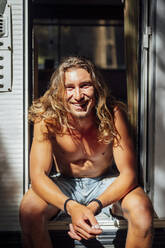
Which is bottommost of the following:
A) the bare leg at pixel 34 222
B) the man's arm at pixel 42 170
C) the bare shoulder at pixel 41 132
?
the bare leg at pixel 34 222

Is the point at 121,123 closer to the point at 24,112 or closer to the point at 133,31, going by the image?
the point at 24,112

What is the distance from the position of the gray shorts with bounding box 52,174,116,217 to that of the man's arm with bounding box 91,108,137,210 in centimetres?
30

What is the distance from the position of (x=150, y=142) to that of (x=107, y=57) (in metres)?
10.0

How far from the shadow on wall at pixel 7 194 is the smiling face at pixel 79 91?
0.68m

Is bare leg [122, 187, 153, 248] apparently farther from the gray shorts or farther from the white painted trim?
the white painted trim

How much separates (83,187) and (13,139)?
0.64m

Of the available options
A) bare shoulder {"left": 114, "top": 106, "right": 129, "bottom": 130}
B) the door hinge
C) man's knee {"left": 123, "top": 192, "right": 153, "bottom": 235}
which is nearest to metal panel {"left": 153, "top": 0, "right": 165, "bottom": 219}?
the door hinge

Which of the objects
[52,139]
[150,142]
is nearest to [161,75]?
[150,142]

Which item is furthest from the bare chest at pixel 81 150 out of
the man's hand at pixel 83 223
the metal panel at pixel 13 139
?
the man's hand at pixel 83 223

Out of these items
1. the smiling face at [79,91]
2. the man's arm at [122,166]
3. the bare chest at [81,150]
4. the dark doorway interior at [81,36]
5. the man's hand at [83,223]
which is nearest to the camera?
the man's hand at [83,223]

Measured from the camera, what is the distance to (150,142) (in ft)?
9.16

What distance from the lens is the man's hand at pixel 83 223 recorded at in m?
1.89

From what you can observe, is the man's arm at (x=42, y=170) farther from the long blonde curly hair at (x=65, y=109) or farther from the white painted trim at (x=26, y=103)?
the white painted trim at (x=26, y=103)

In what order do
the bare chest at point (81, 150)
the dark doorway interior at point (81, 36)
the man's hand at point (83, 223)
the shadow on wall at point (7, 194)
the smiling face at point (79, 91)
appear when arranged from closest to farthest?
the man's hand at point (83, 223) → the smiling face at point (79, 91) → the bare chest at point (81, 150) → the shadow on wall at point (7, 194) → the dark doorway interior at point (81, 36)
